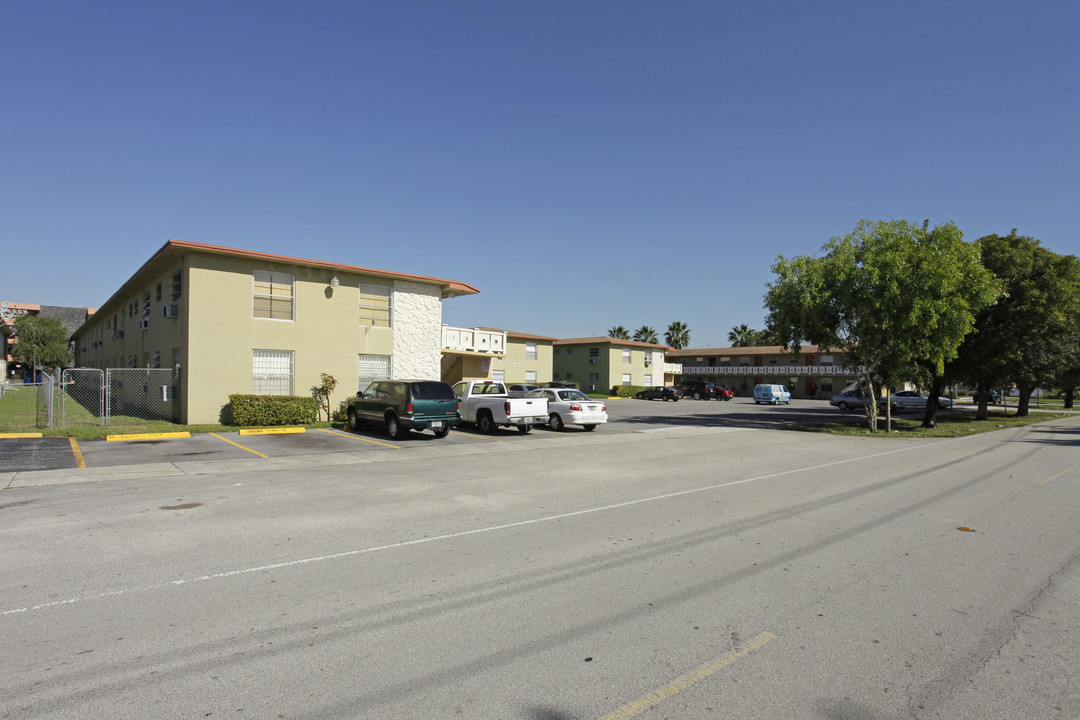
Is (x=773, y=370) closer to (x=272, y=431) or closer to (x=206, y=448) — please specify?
(x=272, y=431)

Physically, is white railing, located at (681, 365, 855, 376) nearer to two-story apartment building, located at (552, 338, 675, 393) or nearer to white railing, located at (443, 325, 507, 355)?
two-story apartment building, located at (552, 338, 675, 393)

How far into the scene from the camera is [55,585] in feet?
17.0

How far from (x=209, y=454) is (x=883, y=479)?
1406 centimetres

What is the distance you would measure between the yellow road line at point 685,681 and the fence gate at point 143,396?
1781cm

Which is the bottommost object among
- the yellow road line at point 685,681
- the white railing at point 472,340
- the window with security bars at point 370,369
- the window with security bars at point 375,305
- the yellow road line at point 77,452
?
the yellow road line at point 685,681

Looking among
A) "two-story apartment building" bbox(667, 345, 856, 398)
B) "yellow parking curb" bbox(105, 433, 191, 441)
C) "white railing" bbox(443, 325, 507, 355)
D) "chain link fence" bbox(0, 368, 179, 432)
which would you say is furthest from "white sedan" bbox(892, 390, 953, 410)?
"chain link fence" bbox(0, 368, 179, 432)

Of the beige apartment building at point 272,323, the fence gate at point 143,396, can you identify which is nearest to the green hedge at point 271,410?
the beige apartment building at point 272,323

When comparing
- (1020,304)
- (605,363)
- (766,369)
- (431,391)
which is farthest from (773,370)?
(431,391)

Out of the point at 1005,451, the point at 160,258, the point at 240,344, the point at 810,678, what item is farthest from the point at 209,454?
the point at 1005,451

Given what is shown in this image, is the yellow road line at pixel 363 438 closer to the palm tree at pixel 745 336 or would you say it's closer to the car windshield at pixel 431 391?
the car windshield at pixel 431 391

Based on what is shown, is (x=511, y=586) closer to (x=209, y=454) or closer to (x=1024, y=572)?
(x=1024, y=572)

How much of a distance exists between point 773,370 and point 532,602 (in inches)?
2865

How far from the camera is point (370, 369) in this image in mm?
23609

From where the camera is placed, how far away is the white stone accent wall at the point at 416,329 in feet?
79.6
